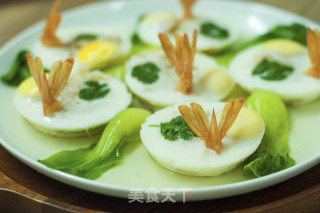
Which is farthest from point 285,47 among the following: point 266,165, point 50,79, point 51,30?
point 51,30

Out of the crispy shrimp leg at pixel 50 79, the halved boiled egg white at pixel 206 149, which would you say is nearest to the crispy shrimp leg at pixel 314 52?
the halved boiled egg white at pixel 206 149

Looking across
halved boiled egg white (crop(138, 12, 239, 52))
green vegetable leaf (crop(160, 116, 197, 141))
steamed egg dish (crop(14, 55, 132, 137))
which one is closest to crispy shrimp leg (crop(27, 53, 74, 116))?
steamed egg dish (crop(14, 55, 132, 137))

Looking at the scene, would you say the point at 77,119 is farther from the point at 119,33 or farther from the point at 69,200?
the point at 119,33

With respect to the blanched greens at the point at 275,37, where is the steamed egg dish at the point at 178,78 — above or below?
above

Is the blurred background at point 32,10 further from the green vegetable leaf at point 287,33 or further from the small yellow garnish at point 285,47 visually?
the small yellow garnish at point 285,47

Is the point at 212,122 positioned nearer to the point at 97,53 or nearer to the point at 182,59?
the point at 182,59

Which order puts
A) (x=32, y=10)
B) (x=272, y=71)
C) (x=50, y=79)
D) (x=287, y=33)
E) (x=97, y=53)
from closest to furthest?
(x=50, y=79)
(x=272, y=71)
(x=97, y=53)
(x=287, y=33)
(x=32, y=10)

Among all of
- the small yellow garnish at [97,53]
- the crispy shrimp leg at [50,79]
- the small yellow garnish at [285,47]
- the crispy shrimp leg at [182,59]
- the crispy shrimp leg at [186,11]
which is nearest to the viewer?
the crispy shrimp leg at [50,79]

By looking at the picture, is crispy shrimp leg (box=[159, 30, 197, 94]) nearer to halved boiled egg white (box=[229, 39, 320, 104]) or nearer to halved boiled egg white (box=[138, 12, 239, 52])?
halved boiled egg white (box=[229, 39, 320, 104])
